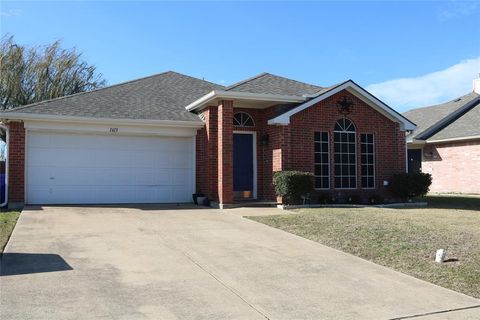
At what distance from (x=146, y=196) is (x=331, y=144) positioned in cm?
628

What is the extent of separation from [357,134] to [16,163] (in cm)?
1074

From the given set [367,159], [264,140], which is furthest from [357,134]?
[264,140]

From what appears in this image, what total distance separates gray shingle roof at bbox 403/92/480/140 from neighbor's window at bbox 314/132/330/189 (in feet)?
31.7

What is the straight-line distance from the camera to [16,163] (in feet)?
46.5

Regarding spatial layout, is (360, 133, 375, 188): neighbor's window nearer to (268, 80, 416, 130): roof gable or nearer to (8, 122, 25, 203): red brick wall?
(268, 80, 416, 130): roof gable

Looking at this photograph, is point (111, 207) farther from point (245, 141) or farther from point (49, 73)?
point (49, 73)

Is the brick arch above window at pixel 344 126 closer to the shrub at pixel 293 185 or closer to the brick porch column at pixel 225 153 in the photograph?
the shrub at pixel 293 185

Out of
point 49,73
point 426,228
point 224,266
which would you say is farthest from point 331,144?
point 49,73

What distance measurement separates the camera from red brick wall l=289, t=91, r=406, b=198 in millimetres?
15242

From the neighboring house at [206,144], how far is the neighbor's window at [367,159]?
3 centimetres

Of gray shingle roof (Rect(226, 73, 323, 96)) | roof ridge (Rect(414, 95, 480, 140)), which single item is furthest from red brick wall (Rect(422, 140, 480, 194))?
gray shingle roof (Rect(226, 73, 323, 96))

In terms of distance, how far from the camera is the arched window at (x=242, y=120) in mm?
16109

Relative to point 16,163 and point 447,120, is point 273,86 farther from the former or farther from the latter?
point 447,120

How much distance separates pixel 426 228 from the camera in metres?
10.0
